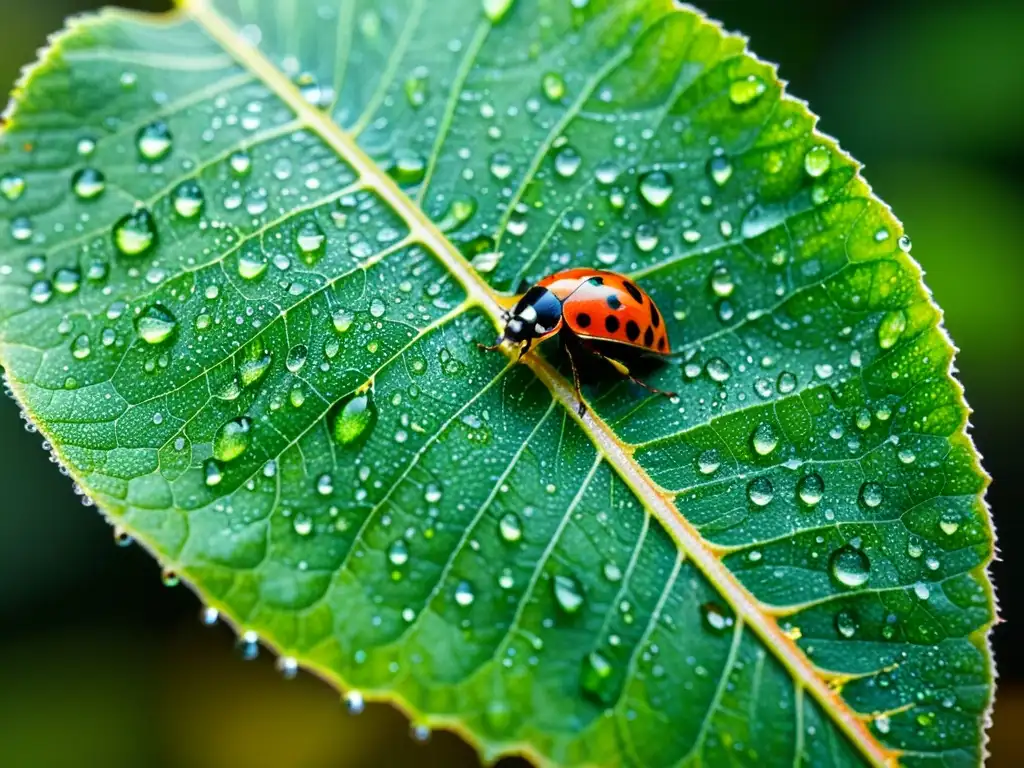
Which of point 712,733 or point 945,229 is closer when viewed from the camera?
point 712,733

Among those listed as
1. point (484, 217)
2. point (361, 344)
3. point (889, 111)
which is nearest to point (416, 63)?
point (484, 217)

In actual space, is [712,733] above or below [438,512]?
below

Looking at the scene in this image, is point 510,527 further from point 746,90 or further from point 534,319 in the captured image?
point 746,90

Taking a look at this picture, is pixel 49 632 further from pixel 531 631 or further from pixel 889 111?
pixel 889 111

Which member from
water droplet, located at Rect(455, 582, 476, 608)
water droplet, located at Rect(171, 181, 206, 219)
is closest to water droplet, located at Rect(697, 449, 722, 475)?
water droplet, located at Rect(455, 582, 476, 608)

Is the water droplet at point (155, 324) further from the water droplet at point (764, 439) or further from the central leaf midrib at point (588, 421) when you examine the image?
the water droplet at point (764, 439)

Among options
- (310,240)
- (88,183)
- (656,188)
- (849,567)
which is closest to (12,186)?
(88,183)

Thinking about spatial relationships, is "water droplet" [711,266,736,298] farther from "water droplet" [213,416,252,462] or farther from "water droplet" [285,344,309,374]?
"water droplet" [213,416,252,462]
